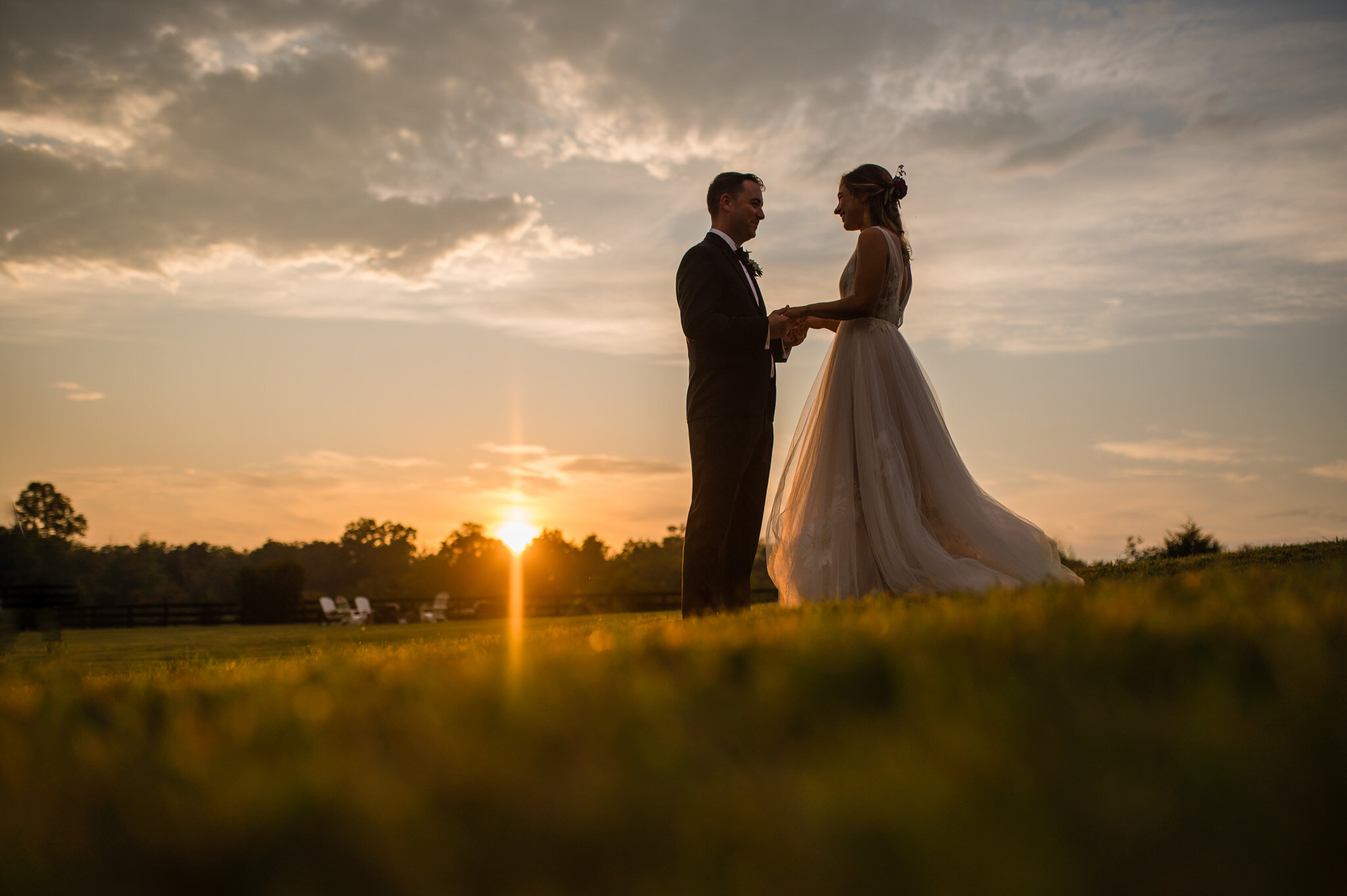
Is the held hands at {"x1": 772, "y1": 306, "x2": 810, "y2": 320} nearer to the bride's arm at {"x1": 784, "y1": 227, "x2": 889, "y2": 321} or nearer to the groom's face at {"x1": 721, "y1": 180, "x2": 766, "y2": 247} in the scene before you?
the bride's arm at {"x1": 784, "y1": 227, "x2": 889, "y2": 321}

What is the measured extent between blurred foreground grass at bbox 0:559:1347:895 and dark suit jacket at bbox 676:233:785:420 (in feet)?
15.6

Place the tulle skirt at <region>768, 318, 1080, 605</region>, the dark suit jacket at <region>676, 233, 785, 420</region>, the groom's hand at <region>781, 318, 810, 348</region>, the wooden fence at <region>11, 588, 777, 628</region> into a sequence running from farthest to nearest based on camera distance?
the wooden fence at <region>11, 588, 777, 628</region>
the groom's hand at <region>781, 318, 810, 348</region>
the dark suit jacket at <region>676, 233, 785, 420</region>
the tulle skirt at <region>768, 318, 1080, 605</region>

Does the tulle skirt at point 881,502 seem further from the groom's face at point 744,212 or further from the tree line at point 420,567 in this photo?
the tree line at point 420,567

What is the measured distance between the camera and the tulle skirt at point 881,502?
6.94m

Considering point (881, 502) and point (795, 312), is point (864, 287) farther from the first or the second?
point (881, 502)

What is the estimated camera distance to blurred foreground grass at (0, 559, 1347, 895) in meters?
1.14

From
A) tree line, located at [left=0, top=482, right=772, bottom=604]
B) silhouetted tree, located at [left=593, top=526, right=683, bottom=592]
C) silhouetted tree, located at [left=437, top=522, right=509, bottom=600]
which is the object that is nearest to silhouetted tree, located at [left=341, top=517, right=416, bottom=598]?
tree line, located at [left=0, top=482, right=772, bottom=604]

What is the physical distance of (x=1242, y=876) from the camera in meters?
1.07

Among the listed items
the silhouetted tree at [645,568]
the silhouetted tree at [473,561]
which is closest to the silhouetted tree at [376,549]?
the silhouetted tree at [473,561]

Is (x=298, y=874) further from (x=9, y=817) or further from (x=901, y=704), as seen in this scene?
(x=901, y=704)

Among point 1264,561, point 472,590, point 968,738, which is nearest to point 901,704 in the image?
point 968,738

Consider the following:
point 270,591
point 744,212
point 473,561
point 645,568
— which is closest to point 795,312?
point 744,212

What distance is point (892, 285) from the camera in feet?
25.9

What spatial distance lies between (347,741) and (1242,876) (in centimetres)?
176
